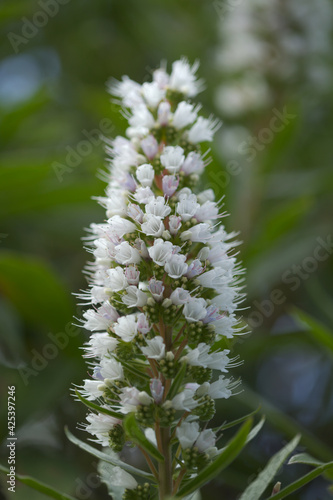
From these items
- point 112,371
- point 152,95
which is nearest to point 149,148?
point 152,95

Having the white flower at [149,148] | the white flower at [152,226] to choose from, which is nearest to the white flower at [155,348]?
the white flower at [152,226]

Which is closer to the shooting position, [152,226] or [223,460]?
[223,460]

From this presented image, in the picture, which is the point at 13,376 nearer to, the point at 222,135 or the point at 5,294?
the point at 5,294

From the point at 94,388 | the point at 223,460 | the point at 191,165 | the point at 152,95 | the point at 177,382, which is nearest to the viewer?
the point at 223,460

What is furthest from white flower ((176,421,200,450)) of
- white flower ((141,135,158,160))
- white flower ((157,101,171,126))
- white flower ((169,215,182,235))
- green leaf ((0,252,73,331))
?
green leaf ((0,252,73,331))

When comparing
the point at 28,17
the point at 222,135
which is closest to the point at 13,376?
the point at 222,135

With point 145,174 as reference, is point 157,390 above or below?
below

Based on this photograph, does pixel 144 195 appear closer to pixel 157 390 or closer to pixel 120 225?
pixel 120 225

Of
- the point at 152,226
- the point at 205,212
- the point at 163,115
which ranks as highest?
the point at 163,115
